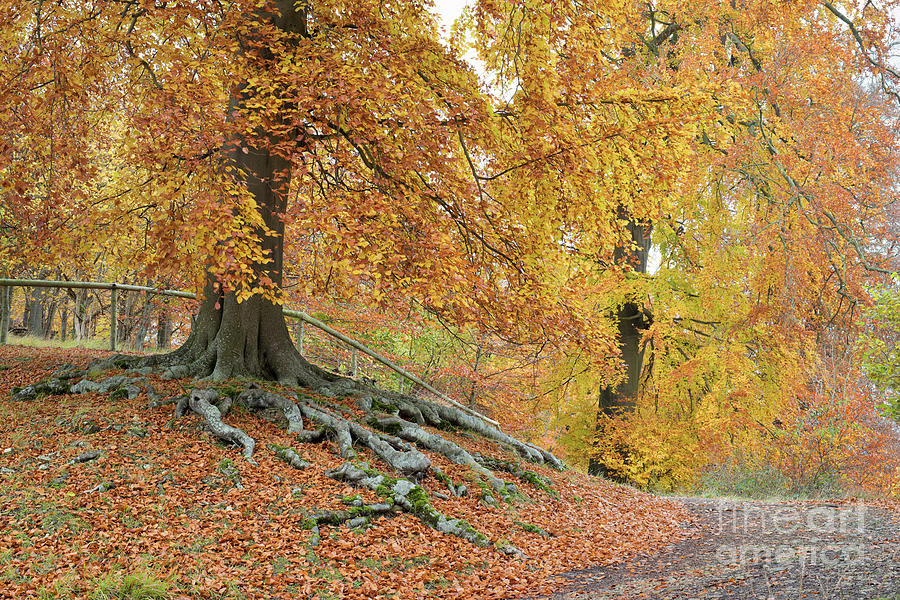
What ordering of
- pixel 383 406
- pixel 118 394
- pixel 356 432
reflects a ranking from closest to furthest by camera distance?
pixel 356 432 → pixel 118 394 → pixel 383 406

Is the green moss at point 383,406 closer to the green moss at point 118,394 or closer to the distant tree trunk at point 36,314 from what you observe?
the green moss at point 118,394

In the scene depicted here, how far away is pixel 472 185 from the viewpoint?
782 cm

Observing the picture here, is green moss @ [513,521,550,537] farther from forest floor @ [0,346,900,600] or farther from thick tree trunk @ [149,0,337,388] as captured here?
thick tree trunk @ [149,0,337,388]

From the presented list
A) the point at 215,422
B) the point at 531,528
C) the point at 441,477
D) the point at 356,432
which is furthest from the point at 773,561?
the point at 215,422

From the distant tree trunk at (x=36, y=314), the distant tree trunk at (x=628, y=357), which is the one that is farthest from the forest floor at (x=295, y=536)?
the distant tree trunk at (x=36, y=314)

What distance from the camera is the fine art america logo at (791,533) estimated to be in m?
5.15

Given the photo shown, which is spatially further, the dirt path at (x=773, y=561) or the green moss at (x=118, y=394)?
the green moss at (x=118, y=394)

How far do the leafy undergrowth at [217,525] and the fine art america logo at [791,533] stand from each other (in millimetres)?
846

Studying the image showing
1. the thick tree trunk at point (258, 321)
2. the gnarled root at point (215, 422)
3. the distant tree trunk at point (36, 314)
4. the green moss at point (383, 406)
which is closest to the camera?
the gnarled root at point (215, 422)

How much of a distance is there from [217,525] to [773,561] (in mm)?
4297

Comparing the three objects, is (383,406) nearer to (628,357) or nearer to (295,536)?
(295,536)

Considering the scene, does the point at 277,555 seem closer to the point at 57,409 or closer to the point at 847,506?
the point at 57,409

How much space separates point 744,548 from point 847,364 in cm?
734

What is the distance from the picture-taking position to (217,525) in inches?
202
